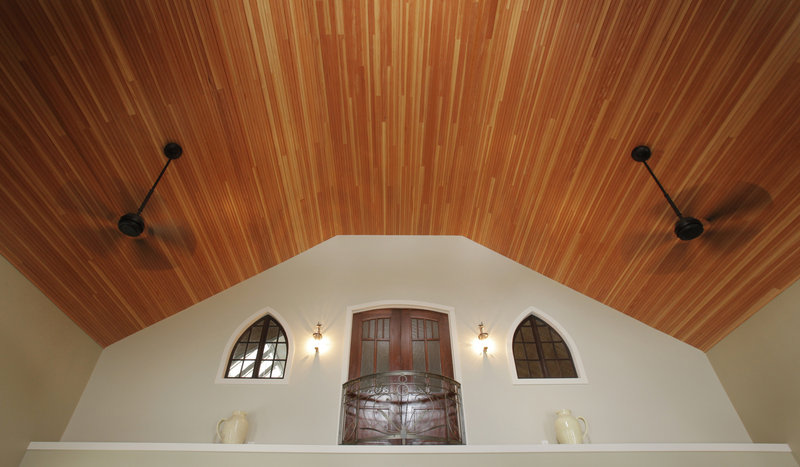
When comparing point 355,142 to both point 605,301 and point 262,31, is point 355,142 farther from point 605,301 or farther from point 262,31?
point 605,301

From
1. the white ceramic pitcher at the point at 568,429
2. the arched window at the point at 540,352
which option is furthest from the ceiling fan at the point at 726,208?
the white ceramic pitcher at the point at 568,429

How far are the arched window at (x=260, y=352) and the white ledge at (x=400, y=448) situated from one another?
143 centimetres

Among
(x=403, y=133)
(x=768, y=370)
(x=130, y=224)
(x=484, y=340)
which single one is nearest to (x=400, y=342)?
(x=484, y=340)

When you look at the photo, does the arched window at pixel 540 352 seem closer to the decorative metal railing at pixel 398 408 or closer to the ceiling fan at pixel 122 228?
the decorative metal railing at pixel 398 408

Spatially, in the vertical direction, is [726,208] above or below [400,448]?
above

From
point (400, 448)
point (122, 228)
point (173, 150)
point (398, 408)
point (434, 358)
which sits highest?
point (173, 150)

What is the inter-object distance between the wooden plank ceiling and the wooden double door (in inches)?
77.1

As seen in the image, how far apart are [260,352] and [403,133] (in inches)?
147

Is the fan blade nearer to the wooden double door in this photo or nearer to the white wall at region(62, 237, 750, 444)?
the white wall at region(62, 237, 750, 444)

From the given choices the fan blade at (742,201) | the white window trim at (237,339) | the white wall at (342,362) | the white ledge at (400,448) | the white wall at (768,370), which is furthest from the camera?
the white window trim at (237,339)

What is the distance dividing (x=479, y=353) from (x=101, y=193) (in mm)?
5081

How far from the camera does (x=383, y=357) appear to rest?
6.24 metres

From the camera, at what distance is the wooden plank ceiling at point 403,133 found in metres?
3.64

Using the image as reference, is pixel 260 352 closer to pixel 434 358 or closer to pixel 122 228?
pixel 434 358
